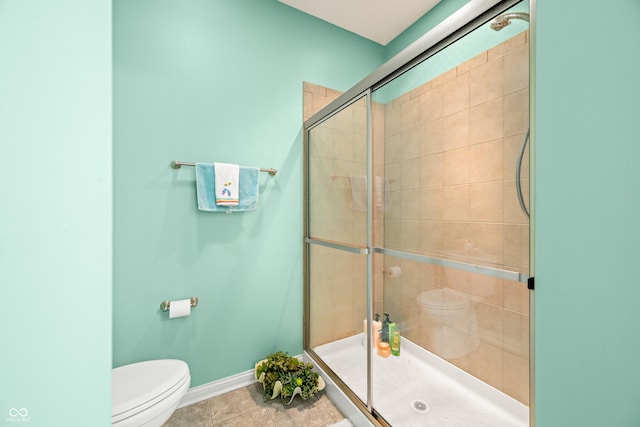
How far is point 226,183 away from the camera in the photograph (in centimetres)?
160

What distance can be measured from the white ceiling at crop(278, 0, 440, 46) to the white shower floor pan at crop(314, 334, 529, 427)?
7.19ft

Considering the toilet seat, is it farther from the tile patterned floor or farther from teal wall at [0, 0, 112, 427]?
teal wall at [0, 0, 112, 427]

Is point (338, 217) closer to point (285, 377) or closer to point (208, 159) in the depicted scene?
point (208, 159)

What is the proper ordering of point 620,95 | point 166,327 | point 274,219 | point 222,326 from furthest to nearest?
A: point 274,219 < point 222,326 < point 166,327 < point 620,95

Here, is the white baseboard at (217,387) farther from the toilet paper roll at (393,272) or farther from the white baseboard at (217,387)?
the toilet paper roll at (393,272)

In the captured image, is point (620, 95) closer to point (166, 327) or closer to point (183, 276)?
point (183, 276)

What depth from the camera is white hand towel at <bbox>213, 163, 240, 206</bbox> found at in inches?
62.7

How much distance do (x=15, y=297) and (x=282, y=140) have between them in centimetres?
162

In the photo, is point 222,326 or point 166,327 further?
point 222,326

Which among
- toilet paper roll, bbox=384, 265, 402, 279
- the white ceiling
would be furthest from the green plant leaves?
the white ceiling

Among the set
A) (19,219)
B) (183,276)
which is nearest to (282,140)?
(183,276)

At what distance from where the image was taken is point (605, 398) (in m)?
0.56

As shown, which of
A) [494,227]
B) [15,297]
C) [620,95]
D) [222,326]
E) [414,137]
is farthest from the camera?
[222,326]

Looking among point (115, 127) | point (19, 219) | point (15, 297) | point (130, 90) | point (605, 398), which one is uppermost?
point (130, 90)
